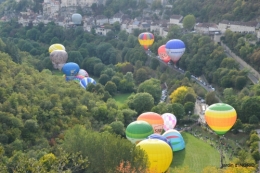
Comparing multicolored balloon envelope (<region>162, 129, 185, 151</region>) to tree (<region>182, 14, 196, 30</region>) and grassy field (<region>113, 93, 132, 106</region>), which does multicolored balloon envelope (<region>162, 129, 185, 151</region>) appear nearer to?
grassy field (<region>113, 93, 132, 106</region>)

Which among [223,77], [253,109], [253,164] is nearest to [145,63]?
[223,77]

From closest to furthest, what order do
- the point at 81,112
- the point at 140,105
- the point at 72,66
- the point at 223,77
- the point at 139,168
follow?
the point at 139,168 → the point at 81,112 → the point at 140,105 → the point at 223,77 → the point at 72,66

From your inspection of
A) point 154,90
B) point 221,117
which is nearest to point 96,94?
point 154,90

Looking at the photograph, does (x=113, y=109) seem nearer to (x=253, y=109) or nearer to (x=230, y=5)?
(x=253, y=109)

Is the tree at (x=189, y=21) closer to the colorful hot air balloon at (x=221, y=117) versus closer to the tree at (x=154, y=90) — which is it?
the tree at (x=154, y=90)

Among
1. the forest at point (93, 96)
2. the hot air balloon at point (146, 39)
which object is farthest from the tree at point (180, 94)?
the hot air balloon at point (146, 39)

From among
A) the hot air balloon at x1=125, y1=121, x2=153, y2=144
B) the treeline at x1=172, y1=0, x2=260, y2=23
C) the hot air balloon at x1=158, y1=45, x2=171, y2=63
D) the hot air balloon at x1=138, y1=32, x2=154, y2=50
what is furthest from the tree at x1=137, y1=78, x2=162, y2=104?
the treeline at x1=172, y1=0, x2=260, y2=23

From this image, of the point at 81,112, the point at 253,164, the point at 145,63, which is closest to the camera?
the point at 253,164

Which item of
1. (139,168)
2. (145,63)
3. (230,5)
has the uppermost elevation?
(230,5)
